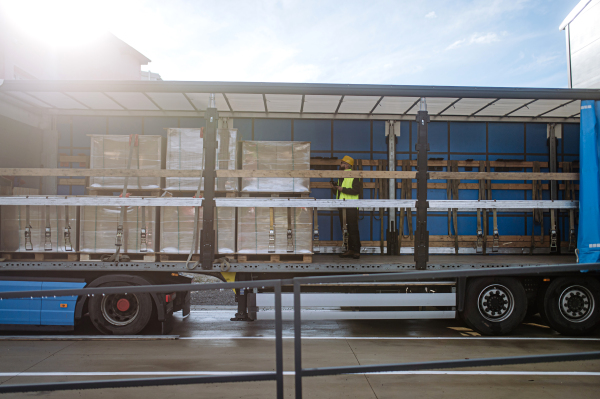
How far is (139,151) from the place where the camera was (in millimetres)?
5422

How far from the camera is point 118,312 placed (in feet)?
17.1

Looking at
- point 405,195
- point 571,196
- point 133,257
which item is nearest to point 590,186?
point 571,196

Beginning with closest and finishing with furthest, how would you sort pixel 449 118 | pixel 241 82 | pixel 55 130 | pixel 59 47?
pixel 241 82 < pixel 55 130 < pixel 449 118 < pixel 59 47

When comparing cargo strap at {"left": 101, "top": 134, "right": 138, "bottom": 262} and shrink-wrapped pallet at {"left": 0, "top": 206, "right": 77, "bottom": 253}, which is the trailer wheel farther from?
shrink-wrapped pallet at {"left": 0, "top": 206, "right": 77, "bottom": 253}

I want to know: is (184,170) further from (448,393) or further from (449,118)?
(449,118)

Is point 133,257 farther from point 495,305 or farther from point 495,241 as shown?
point 495,241

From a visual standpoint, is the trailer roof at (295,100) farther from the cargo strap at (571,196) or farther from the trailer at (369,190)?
the cargo strap at (571,196)

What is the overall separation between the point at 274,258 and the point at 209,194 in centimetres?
128

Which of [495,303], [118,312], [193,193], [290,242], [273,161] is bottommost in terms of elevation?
[118,312]

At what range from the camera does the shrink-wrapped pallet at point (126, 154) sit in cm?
539

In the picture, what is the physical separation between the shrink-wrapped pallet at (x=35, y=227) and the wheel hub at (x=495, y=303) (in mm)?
5871

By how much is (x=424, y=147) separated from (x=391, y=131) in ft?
9.01

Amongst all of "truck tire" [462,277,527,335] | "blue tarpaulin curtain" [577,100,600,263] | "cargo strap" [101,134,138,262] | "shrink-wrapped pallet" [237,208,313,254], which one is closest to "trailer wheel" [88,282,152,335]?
"cargo strap" [101,134,138,262]

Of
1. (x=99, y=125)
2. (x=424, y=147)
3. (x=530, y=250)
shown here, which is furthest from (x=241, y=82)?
(x=530, y=250)
